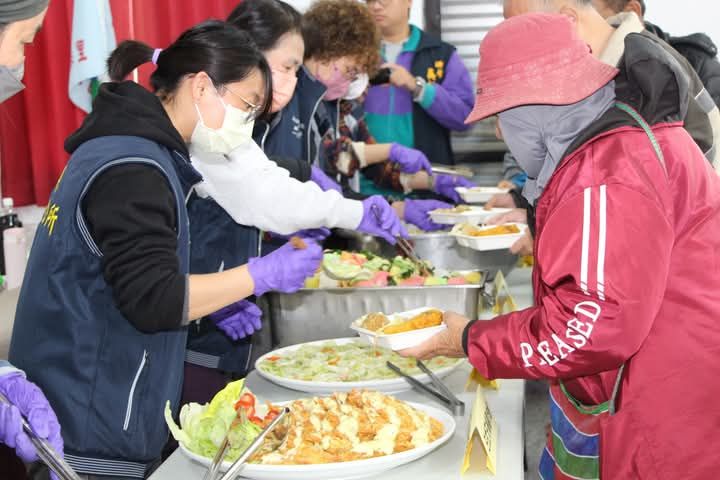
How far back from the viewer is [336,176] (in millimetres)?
3150

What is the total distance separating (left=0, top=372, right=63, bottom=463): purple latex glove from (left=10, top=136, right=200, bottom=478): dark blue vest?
60mm

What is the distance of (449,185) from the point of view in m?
3.80

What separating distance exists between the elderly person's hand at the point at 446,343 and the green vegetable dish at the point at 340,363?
0.16 metres

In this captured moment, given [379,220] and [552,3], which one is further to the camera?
[379,220]

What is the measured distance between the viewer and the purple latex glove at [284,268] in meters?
1.60

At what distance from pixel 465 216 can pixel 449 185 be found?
0.81 meters

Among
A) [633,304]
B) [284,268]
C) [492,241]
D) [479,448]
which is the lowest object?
[492,241]

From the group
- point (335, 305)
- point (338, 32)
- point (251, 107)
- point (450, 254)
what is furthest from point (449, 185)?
point (251, 107)

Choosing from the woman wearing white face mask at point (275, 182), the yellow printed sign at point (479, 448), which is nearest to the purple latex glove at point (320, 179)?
the woman wearing white face mask at point (275, 182)

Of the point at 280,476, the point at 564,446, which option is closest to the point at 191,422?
the point at 280,476

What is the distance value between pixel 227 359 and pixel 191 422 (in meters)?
0.71

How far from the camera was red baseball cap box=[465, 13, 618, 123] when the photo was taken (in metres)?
1.28

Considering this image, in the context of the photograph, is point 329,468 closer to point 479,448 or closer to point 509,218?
point 479,448

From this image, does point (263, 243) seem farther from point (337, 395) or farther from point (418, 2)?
point (418, 2)
